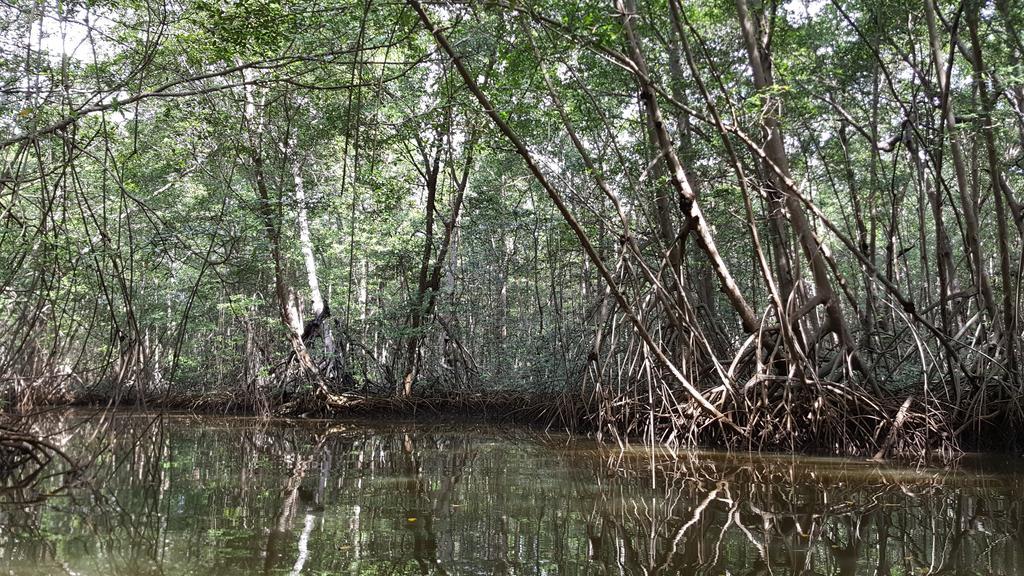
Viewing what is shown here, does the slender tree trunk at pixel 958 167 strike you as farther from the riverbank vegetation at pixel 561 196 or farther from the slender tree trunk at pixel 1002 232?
the slender tree trunk at pixel 1002 232

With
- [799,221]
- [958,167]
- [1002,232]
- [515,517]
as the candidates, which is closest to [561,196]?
[799,221]

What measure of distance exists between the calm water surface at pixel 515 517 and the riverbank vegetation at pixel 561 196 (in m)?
0.76

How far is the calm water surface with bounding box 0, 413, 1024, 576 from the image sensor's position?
2.36 metres

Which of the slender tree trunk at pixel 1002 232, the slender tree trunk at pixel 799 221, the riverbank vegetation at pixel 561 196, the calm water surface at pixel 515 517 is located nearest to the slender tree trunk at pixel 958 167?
the riverbank vegetation at pixel 561 196

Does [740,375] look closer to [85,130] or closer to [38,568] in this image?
[38,568]

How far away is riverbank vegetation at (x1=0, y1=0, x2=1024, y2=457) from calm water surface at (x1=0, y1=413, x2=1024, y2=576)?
763mm

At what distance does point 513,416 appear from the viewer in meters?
9.62

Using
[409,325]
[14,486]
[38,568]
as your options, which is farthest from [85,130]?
[409,325]

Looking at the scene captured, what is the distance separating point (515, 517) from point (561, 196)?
450 cm

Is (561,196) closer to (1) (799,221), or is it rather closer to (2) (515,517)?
(1) (799,221)

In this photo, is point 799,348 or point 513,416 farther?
point 513,416

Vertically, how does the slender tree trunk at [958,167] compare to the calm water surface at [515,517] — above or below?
above

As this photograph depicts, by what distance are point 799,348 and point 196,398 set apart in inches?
361

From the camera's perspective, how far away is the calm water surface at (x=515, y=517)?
236cm
